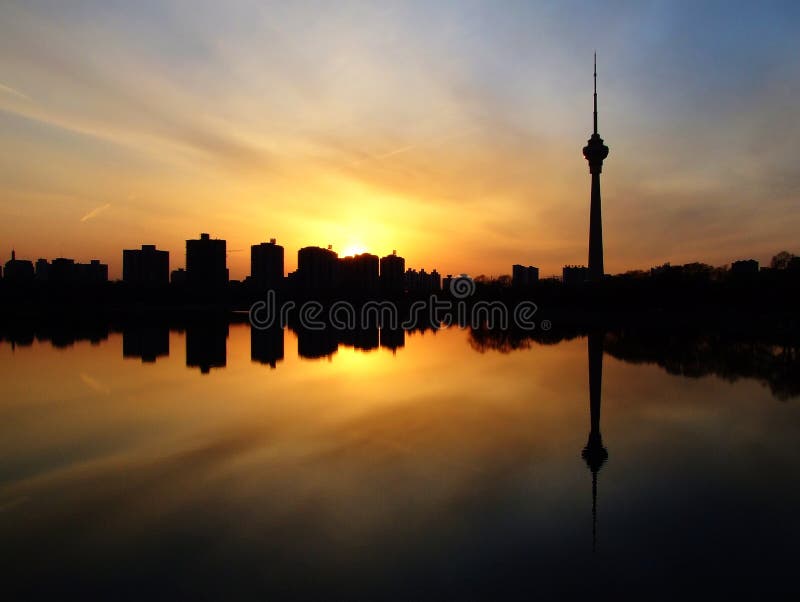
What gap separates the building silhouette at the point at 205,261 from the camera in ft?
480

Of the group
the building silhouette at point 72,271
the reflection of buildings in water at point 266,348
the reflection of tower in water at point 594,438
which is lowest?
the reflection of tower in water at point 594,438

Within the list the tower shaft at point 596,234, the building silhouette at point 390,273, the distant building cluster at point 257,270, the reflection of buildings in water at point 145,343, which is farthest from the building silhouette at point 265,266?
the reflection of buildings in water at point 145,343

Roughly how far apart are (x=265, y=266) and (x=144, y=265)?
32726 millimetres

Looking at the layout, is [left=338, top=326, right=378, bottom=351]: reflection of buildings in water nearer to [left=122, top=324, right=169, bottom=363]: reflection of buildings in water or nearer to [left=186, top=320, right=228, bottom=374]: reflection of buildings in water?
[left=186, top=320, right=228, bottom=374]: reflection of buildings in water

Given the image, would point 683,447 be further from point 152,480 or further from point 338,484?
point 152,480

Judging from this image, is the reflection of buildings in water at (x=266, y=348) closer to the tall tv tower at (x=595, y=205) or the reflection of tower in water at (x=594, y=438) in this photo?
the reflection of tower in water at (x=594, y=438)

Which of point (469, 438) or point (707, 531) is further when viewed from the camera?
point (469, 438)

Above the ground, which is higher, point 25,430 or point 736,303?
point 736,303

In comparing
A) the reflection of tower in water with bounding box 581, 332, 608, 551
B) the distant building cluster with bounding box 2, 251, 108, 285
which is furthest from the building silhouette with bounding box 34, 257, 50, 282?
the reflection of tower in water with bounding box 581, 332, 608, 551

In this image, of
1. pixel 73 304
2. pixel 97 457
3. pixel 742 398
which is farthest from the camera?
pixel 73 304

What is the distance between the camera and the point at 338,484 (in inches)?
466

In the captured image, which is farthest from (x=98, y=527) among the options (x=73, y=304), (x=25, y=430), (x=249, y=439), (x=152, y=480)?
(x=73, y=304)

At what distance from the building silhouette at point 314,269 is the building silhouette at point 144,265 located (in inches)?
1466

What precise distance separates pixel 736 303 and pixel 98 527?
260 feet
